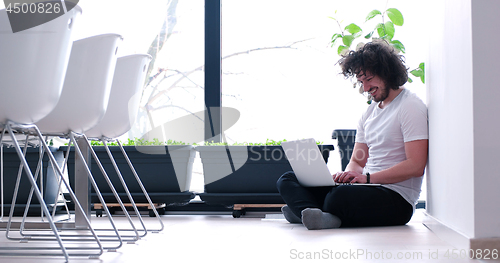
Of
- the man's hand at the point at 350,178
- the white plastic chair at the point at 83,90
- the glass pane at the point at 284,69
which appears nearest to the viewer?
the white plastic chair at the point at 83,90

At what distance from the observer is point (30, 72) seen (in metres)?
1.36

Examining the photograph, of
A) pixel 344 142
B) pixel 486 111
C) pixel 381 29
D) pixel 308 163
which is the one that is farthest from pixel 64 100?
pixel 381 29

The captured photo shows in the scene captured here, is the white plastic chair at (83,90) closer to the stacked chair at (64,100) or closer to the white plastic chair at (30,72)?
the stacked chair at (64,100)

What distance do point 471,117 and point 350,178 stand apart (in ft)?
3.00

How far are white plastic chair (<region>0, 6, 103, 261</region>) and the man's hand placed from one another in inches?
53.5

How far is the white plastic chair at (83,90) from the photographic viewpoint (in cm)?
178

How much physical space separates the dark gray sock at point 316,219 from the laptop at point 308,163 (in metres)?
0.17

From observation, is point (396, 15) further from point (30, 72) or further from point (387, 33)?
point (30, 72)

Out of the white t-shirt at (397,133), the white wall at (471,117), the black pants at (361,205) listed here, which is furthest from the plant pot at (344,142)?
the white wall at (471,117)

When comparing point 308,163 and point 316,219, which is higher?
point 308,163

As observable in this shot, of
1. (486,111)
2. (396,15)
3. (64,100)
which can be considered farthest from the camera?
(396,15)

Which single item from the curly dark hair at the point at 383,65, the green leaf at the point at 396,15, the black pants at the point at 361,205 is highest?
the green leaf at the point at 396,15

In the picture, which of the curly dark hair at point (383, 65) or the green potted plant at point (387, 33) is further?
the green potted plant at point (387, 33)

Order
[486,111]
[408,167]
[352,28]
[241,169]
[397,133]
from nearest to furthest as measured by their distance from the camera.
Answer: [486,111], [408,167], [397,133], [352,28], [241,169]
